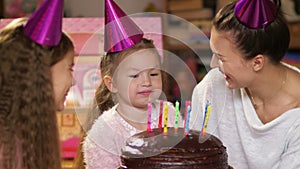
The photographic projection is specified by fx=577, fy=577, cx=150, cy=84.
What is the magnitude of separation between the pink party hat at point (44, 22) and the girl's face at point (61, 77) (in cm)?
7

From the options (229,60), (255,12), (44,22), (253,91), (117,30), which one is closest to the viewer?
(44,22)

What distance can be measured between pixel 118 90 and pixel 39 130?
29 centimetres

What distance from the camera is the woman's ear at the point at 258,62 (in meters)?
1.49

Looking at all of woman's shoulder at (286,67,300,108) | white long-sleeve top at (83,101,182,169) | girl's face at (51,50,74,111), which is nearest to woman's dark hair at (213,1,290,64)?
woman's shoulder at (286,67,300,108)

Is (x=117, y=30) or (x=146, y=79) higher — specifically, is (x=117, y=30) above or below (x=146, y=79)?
above

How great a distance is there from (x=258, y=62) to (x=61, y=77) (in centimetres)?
59

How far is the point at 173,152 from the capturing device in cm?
111

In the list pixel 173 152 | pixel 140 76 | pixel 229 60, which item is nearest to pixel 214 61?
pixel 229 60

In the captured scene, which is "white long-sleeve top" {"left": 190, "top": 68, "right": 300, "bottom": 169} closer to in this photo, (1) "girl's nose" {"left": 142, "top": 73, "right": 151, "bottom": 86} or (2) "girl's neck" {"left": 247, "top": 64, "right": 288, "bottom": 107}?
(2) "girl's neck" {"left": 247, "top": 64, "right": 288, "bottom": 107}

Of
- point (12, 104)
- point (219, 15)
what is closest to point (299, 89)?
point (219, 15)

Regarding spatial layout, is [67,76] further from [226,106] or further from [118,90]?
[226,106]

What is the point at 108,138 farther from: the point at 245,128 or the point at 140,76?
the point at 245,128

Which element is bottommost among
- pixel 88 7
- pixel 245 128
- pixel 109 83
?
pixel 88 7

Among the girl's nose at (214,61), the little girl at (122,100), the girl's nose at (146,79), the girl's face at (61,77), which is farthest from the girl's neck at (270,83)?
the girl's face at (61,77)
